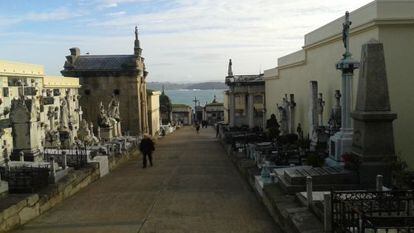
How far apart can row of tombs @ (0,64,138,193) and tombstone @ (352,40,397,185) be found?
713cm

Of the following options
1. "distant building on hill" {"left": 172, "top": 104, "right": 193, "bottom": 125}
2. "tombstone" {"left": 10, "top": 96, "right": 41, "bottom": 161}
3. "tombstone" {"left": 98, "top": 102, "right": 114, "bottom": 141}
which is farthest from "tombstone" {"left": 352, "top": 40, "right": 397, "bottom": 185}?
"distant building on hill" {"left": 172, "top": 104, "right": 193, "bottom": 125}

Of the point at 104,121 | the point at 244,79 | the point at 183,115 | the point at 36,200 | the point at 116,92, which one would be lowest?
the point at 36,200

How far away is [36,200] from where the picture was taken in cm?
1051

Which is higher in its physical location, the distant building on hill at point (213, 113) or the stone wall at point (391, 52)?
the stone wall at point (391, 52)

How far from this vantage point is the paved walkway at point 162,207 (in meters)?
9.48

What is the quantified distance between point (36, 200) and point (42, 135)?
833cm

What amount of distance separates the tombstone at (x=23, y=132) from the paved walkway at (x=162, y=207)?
2.17m

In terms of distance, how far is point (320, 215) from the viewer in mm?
8141

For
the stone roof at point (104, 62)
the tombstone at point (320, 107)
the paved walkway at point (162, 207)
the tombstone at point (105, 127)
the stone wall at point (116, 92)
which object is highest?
the stone roof at point (104, 62)

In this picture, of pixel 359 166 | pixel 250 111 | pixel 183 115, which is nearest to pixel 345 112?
pixel 359 166

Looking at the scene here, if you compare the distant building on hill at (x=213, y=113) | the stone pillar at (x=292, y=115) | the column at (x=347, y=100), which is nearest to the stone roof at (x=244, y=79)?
the stone pillar at (x=292, y=115)

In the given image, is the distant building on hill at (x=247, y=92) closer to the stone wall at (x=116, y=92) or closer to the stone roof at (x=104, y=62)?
the stone wall at (x=116, y=92)

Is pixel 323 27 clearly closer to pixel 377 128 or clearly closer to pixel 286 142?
pixel 286 142

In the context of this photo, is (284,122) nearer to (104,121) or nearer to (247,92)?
(104,121)
